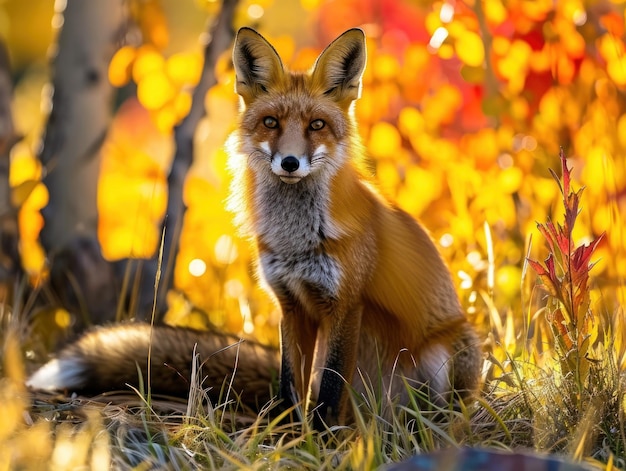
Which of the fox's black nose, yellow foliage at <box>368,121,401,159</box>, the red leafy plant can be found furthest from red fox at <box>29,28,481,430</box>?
yellow foliage at <box>368,121,401,159</box>

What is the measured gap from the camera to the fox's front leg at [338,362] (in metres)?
3.10

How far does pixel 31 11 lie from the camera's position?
12.1 m

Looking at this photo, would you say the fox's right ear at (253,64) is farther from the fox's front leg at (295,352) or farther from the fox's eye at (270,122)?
the fox's front leg at (295,352)

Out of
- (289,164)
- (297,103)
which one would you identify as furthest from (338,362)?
(297,103)

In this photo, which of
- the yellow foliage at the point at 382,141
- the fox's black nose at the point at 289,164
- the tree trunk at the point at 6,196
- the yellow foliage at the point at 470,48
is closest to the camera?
the fox's black nose at the point at 289,164

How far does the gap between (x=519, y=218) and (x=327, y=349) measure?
2.32 metres

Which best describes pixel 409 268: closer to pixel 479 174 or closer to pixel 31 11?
pixel 479 174

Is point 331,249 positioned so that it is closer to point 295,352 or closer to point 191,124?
point 295,352

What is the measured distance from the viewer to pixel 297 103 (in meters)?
3.25

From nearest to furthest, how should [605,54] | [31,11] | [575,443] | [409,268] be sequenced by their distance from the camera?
[575,443] < [409,268] < [605,54] < [31,11]

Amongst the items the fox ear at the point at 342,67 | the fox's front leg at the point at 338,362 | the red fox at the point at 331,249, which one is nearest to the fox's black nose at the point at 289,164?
the red fox at the point at 331,249

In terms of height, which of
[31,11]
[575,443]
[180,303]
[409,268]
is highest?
[31,11]

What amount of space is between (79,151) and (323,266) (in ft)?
7.62

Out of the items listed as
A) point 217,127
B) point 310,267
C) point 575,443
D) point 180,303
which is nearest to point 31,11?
point 217,127
